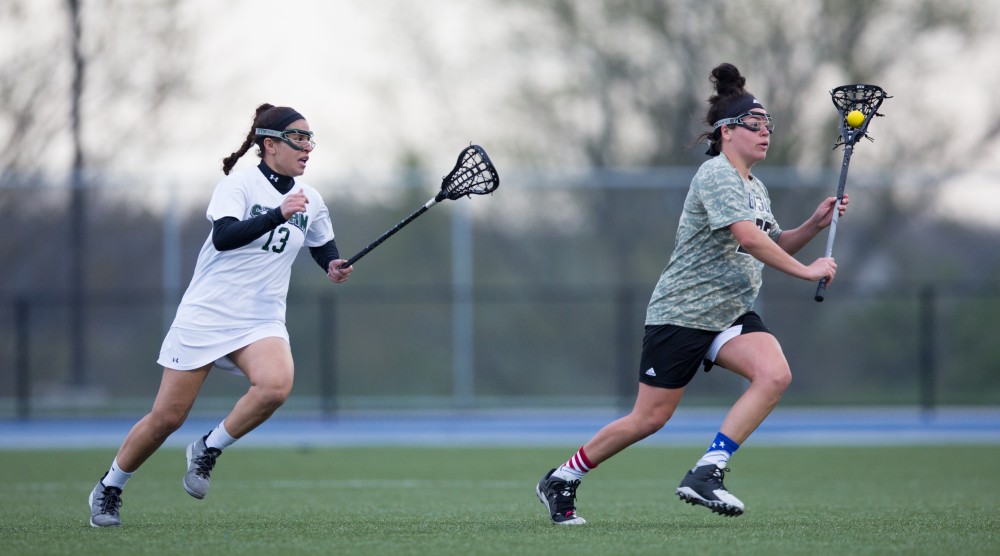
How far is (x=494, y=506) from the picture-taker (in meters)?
7.15

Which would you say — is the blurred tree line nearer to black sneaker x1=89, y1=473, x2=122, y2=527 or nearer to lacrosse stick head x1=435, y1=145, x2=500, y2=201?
lacrosse stick head x1=435, y1=145, x2=500, y2=201

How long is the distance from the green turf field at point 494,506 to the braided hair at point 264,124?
68.5 inches

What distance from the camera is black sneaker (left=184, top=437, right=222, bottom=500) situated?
5848 mm

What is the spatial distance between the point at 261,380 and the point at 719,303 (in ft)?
6.80

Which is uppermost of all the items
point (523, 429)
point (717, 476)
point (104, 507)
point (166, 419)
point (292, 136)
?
point (292, 136)

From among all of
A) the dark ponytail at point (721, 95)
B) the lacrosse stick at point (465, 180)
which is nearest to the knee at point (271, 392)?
the lacrosse stick at point (465, 180)

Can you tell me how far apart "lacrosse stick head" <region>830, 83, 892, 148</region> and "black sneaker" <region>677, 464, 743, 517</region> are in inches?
71.2

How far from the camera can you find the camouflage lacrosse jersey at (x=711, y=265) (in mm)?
5660

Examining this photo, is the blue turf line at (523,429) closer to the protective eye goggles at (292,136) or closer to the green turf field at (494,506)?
the green turf field at (494,506)

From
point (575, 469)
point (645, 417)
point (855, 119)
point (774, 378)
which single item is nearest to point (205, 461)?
point (575, 469)

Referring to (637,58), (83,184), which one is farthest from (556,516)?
(637,58)

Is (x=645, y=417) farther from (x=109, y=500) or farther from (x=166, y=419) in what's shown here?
(x=109, y=500)

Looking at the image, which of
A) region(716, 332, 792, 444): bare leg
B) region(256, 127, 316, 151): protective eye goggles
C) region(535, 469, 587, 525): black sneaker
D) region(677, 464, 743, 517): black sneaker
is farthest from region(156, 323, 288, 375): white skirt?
region(716, 332, 792, 444): bare leg

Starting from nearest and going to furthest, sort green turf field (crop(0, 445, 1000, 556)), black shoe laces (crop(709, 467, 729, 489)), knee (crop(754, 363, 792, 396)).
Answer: green turf field (crop(0, 445, 1000, 556)) < black shoe laces (crop(709, 467, 729, 489)) < knee (crop(754, 363, 792, 396))
